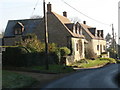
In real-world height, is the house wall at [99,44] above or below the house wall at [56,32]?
below

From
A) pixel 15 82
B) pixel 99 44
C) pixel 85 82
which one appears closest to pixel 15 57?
pixel 15 82

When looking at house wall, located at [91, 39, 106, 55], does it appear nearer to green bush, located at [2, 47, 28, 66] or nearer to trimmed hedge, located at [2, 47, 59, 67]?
trimmed hedge, located at [2, 47, 59, 67]

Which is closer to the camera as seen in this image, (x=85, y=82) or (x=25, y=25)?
(x=85, y=82)

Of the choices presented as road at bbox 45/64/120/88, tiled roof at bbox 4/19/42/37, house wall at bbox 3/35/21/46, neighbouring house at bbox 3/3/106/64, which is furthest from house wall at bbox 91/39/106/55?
road at bbox 45/64/120/88

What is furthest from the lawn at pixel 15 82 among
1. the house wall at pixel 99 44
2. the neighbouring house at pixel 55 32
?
the house wall at pixel 99 44

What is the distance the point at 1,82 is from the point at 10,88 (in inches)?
65.0

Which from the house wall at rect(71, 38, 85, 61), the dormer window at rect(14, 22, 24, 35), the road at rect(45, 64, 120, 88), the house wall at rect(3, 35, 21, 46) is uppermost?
the dormer window at rect(14, 22, 24, 35)

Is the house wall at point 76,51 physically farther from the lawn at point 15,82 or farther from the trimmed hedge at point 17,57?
the lawn at point 15,82

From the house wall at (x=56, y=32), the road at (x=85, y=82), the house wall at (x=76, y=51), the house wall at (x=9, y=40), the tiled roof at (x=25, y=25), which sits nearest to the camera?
the road at (x=85, y=82)

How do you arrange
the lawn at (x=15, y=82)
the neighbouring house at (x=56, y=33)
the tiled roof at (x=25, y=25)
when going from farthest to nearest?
the tiled roof at (x=25, y=25) < the neighbouring house at (x=56, y=33) < the lawn at (x=15, y=82)

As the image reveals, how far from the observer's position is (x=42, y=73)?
70.5 ft

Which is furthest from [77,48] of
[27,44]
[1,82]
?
[1,82]

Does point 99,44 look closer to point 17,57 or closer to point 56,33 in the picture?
point 56,33

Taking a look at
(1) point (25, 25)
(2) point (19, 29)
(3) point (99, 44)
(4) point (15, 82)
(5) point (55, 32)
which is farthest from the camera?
(3) point (99, 44)
